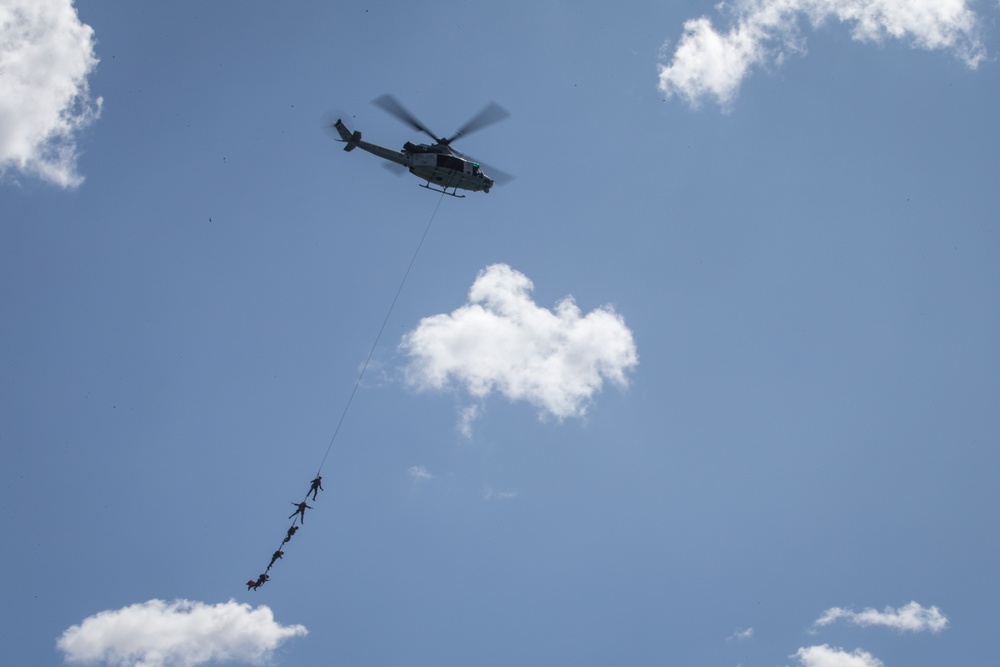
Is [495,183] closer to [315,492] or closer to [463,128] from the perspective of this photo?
[463,128]

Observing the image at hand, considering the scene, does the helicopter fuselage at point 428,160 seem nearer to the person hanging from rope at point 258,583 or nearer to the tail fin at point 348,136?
the tail fin at point 348,136

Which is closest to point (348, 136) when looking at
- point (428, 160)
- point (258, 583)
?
point (428, 160)

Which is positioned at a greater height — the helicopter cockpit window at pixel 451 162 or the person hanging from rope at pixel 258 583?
the helicopter cockpit window at pixel 451 162

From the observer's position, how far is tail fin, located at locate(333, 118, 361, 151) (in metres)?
42.9

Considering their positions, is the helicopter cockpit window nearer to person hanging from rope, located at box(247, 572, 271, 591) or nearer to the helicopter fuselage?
the helicopter fuselage

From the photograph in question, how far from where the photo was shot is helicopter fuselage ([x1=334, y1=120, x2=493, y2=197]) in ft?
140

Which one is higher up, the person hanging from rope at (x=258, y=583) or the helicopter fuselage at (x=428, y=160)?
the helicopter fuselage at (x=428, y=160)

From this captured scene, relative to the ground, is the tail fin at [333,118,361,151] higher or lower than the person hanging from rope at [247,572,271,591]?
higher

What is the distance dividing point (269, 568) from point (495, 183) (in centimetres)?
2172

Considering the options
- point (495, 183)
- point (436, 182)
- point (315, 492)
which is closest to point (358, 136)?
point (436, 182)

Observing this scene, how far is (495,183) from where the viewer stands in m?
44.9

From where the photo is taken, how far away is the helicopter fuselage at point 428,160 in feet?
140

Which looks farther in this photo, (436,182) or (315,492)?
(436,182)

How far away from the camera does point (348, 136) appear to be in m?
43.1
